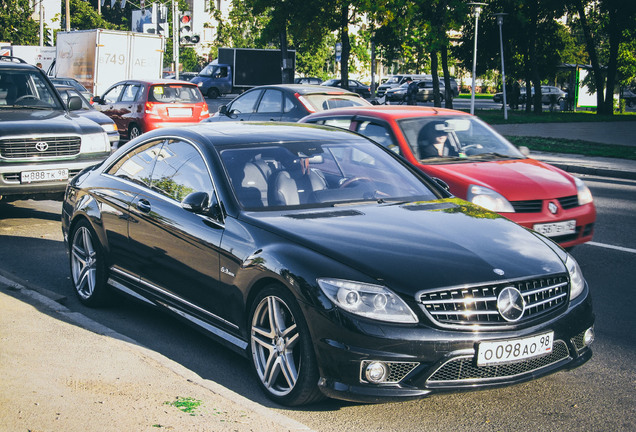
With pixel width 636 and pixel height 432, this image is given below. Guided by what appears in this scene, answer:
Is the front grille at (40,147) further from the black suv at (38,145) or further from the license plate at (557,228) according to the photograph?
the license plate at (557,228)

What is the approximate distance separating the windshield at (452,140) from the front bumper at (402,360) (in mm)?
4949

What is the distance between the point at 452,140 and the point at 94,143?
4.51 metres

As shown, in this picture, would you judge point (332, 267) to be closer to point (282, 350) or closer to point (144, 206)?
point (282, 350)

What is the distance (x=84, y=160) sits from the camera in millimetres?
10445

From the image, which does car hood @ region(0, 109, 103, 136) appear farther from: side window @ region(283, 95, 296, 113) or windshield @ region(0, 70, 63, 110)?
side window @ region(283, 95, 296, 113)

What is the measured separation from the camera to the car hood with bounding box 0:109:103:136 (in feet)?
32.9

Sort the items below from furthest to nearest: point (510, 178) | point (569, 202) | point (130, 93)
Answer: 1. point (130, 93)
2. point (510, 178)
3. point (569, 202)

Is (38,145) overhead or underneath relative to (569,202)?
overhead

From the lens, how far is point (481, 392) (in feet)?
15.6

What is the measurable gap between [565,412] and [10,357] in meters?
3.06

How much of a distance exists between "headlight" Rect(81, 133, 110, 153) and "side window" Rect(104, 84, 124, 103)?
11.5 m

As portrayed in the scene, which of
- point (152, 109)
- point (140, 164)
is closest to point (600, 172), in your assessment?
point (152, 109)

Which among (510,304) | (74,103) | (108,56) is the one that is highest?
(108,56)

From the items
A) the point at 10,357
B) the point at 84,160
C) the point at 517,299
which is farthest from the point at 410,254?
the point at 84,160
